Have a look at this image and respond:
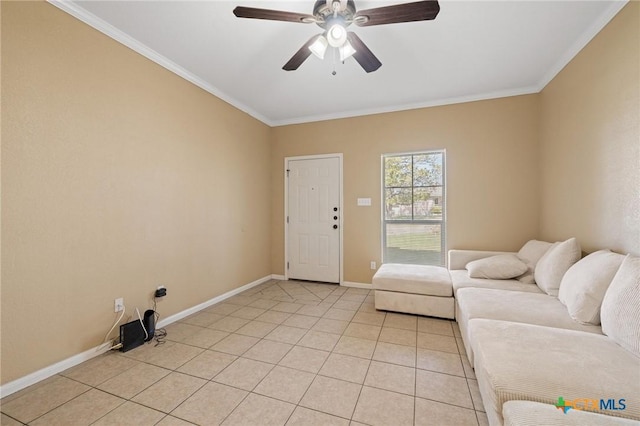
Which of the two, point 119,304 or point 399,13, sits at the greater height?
point 399,13

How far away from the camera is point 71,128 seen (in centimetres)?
193

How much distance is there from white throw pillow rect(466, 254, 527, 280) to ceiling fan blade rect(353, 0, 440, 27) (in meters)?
2.43

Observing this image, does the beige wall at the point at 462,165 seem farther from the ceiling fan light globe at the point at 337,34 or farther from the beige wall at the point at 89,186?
the ceiling fan light globe at the point at 337,34

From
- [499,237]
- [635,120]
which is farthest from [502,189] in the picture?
[635,120]

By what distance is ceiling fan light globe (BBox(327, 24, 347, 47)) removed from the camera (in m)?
1.73

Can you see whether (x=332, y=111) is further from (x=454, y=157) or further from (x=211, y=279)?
(x=211, y=279)

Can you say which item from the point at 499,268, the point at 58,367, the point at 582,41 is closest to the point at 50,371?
the point at 58,367

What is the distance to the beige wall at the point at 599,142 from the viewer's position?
179 cm

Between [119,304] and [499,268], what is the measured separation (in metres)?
3.75

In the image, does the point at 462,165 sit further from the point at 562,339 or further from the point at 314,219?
the point at 562,339

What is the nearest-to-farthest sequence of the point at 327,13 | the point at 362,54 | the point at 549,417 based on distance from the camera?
1. the point at 549,417
2. the point at 327,13
3. the point at 362,54

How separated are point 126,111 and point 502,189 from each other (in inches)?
173

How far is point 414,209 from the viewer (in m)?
3.77

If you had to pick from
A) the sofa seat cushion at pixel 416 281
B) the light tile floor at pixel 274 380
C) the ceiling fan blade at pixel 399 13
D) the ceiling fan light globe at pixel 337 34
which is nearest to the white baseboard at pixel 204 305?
the light tile floor at pixel 274 380
